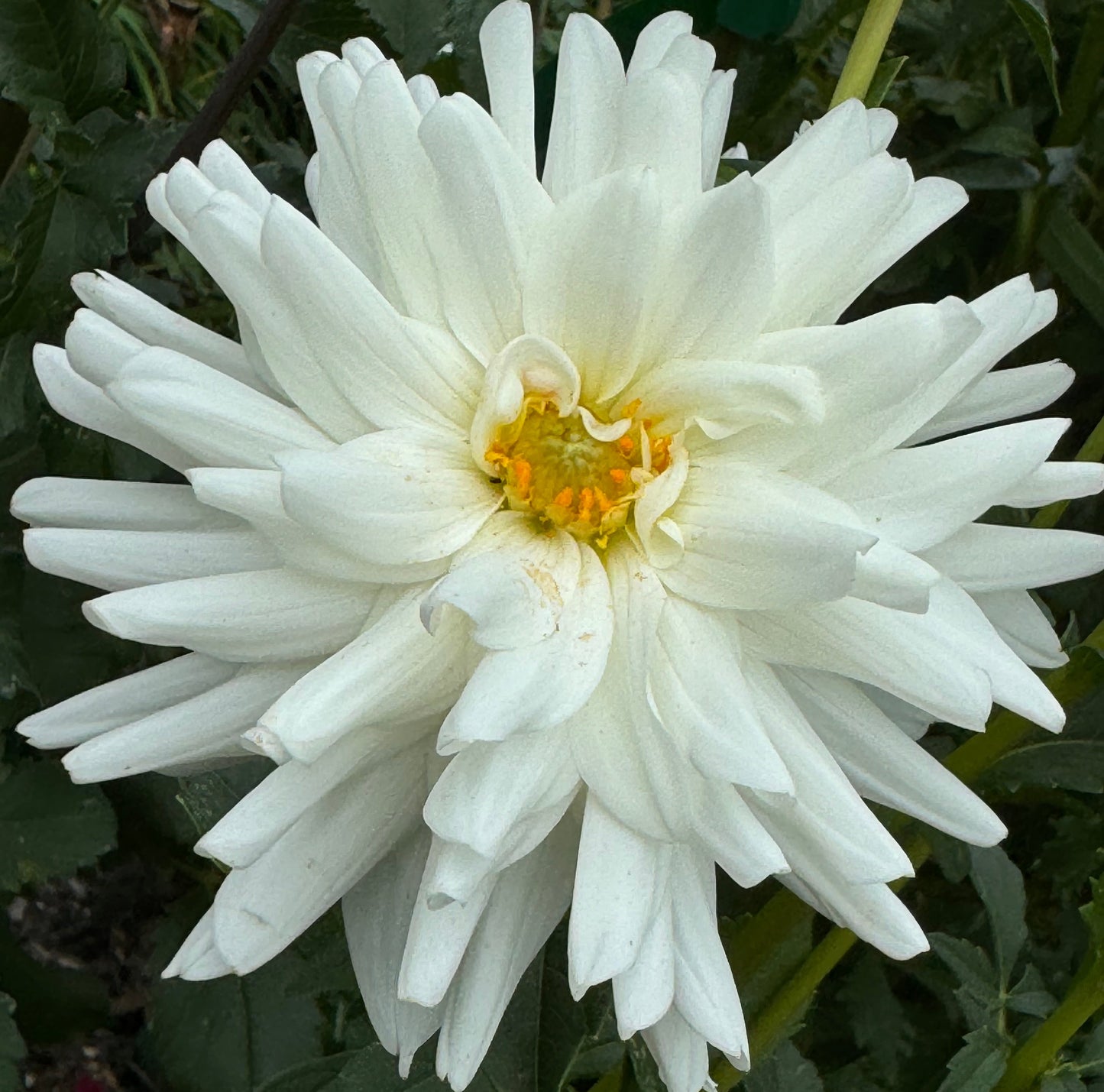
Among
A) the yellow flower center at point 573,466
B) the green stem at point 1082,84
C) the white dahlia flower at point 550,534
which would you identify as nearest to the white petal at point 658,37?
the white dahlia flower at point 550,534

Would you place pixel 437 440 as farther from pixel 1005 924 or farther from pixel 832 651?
pixel 1005 924

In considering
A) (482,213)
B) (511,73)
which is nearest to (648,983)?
(482,213)

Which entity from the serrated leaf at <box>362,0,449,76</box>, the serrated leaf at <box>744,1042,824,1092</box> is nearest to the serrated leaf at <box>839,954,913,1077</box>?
the serrated leaf at <box>744,1042,824,1092</box>

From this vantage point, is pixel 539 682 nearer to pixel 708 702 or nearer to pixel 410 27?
pixel 708 702

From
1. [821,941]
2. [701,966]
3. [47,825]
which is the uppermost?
[701,966]

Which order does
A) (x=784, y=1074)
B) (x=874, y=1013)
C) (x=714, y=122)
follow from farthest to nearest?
(x=874, y=1013) → (x=784, y=1074) → (x=714, y=122)

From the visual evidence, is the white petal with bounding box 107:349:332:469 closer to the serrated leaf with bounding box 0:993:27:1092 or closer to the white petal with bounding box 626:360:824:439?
the white petal with bounding box 626:360:824:439

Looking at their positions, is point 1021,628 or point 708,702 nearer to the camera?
point 708,702
